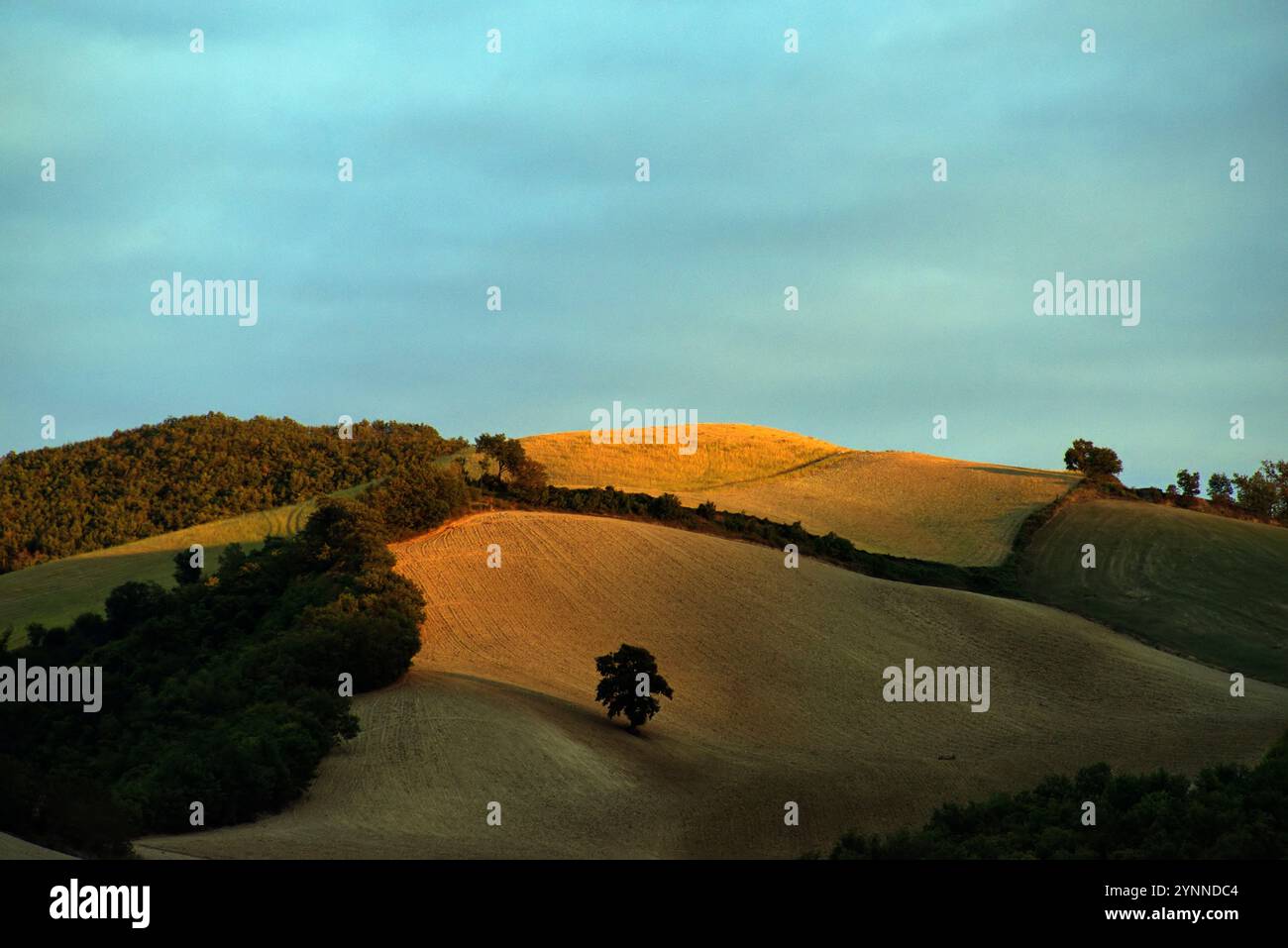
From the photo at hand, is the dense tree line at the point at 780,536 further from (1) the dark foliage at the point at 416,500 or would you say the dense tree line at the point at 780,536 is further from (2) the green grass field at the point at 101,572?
(2) the green grass field at the point at 101,572

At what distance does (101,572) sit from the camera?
91438mm

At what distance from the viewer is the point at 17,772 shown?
79.5 feet

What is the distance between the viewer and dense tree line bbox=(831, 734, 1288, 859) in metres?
23.4

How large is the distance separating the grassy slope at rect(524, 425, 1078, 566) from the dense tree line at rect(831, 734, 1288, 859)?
55386 mm

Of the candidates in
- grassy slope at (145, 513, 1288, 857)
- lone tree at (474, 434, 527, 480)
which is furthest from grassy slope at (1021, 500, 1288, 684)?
lone tree at (474, 434, 527, 480)

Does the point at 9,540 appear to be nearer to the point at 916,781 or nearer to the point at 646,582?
the point at 646,582

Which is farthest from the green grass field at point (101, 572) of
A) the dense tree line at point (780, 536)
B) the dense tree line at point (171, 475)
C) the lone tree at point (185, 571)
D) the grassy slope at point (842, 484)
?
the dense tree line at point (171, 475)

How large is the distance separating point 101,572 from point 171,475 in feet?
196

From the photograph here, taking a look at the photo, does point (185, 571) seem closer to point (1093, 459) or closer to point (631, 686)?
→ point (631, 686)

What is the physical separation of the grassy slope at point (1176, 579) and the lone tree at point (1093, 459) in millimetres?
9995

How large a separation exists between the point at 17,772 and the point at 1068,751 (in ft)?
120

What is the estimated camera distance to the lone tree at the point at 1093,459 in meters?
111

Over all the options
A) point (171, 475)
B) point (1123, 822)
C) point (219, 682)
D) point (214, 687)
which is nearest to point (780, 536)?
point (219, 682)

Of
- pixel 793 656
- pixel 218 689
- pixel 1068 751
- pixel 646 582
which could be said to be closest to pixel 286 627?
pixel 218 689
